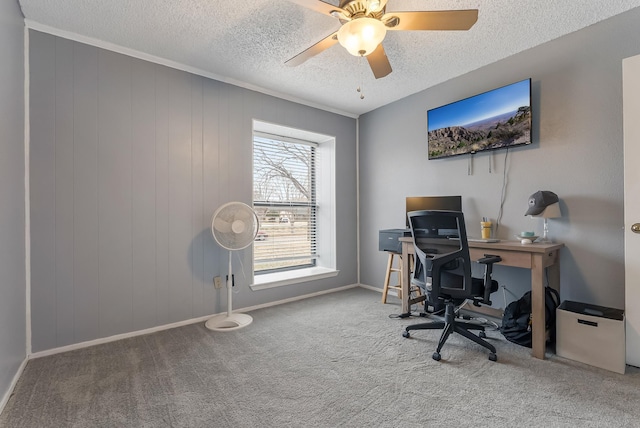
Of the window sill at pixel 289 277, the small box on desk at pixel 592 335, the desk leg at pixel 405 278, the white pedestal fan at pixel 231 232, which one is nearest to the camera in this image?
the small box on desk at pixel 592 335

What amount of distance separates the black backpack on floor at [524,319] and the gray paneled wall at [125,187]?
2.38 m

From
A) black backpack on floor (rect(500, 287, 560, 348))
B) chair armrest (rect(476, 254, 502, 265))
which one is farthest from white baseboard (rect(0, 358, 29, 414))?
black backpack on floor (rect(500, 287, 560, 348))

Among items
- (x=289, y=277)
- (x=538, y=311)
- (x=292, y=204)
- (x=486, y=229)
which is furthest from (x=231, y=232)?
(x=538, y=311)

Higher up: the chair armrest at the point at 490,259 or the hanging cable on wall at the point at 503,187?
the hanging cable on wall at the point at 503,187

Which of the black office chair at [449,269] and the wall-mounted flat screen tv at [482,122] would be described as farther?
the wall-mounted flat screen tv at [482,122]

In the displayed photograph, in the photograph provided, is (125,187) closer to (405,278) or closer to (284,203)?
(284,203)

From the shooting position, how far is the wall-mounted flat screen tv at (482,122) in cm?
251

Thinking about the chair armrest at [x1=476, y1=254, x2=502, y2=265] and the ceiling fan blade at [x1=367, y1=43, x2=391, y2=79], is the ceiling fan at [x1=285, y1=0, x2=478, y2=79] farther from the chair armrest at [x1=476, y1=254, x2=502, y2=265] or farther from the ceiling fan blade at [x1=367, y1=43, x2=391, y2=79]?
the chair armrest at [x1=476, y1=254, x2=502, y2=265]

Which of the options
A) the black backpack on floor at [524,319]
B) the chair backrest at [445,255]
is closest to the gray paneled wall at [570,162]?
the black backpack on floor at [524,319]

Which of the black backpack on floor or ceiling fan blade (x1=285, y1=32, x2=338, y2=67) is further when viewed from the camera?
the black backpack on floor

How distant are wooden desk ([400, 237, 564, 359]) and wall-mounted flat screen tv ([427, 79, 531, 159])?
0.97 metres

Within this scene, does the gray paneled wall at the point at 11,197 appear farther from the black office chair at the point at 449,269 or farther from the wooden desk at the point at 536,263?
the wooden desk at the point at 536,263

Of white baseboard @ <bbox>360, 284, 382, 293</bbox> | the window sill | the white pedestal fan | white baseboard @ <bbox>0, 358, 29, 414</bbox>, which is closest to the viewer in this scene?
white baseboard @ <bbox>0, 358, 29, 414</bbox>

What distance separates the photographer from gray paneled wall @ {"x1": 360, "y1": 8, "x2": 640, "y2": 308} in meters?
2.12
